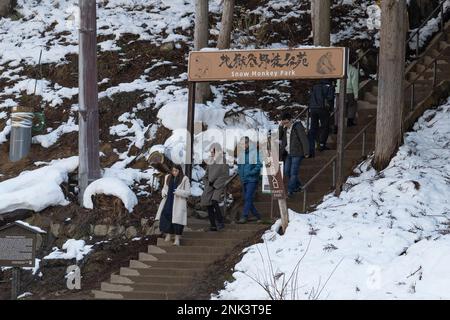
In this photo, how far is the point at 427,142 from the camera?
17.2m

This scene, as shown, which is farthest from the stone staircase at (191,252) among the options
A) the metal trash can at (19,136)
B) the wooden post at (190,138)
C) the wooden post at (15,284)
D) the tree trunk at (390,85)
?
the metal trash can at (19,136)

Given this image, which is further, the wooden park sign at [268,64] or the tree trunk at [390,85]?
the tree trunk at [390,85]

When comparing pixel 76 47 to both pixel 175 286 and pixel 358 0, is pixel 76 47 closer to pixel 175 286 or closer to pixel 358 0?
pixel 358 0

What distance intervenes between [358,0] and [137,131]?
10.9 m

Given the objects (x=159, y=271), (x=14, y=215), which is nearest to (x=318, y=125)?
(x=159, y=271)

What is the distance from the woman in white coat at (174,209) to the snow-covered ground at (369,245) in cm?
177

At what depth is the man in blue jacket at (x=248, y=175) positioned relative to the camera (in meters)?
15.2

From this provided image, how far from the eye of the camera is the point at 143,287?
1363cm

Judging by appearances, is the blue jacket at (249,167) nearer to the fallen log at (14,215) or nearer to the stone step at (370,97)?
the fallen log at (14,215)

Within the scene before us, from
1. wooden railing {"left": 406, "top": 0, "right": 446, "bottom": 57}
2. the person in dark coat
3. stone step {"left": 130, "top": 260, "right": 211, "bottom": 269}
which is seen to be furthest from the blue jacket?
wooden railing {"left": 406, "top": 0, "right": 446, "bottom": 57}

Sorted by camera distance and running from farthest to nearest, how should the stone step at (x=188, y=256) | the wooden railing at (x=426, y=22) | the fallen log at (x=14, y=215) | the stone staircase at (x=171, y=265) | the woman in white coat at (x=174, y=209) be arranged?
the wooden railing at (x=426, y=22)
the fallen log at (x=14, y=215)
the woman in white coat at (x=174, y=209)
the stone step at (x=188, y=256)
the stone staircase at (x=171, y=265)

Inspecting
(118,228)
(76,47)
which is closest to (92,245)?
(118,228)

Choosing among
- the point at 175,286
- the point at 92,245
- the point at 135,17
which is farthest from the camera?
the point at 135,17

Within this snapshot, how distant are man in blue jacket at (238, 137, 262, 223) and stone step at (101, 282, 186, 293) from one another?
2.39m
